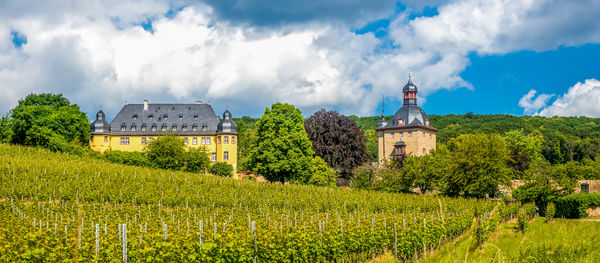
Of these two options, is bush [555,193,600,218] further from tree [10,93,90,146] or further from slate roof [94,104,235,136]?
tree [10,93,90,146]

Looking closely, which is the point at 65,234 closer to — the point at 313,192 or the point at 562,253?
the point at 562,253

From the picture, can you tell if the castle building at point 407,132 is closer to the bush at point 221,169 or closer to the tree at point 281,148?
the tree at point 281,148

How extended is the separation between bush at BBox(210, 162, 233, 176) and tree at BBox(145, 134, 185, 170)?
746 cm

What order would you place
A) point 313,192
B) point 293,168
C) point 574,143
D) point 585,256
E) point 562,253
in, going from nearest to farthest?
point 562,253
point 585,256
point 313,192
point 293,168
point 574,143

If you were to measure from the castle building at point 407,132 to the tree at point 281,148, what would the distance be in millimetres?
19808

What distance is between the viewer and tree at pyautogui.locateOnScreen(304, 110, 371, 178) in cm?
5359

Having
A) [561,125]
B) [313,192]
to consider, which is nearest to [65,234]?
[313,192]

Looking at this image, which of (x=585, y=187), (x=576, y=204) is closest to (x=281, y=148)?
(x=576, y=204)

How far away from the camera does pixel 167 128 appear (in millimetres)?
62250

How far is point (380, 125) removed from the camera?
64875mm

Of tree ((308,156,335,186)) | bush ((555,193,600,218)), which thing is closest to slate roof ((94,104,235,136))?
tree ((308,156,335,186))

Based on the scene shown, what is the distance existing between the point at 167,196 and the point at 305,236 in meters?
19.0

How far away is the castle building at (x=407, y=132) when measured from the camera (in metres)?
60.2

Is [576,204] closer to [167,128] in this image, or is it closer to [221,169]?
[221,169]
